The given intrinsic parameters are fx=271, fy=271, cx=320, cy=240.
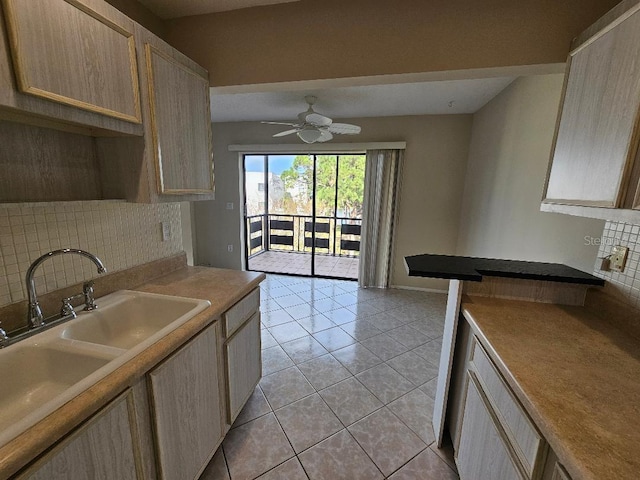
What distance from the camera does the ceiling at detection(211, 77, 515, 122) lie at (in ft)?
8.73

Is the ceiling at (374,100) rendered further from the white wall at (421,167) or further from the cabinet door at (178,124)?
the cabinet door at (178,124)

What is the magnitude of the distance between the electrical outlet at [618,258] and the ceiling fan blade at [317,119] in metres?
2.32

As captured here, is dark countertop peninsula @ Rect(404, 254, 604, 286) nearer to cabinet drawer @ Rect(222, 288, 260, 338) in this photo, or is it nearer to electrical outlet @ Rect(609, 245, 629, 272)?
electrical outlet @ Rect(609, 245, 629, 272)

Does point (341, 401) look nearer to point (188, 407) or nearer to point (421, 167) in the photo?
point (188, 407)

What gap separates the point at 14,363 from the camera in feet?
3.08

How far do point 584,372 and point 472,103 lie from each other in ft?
10.3

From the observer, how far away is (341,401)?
→ 1.93m

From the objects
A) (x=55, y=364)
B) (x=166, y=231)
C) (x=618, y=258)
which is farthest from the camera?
(x=166, y=231)

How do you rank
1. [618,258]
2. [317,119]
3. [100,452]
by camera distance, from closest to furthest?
[100,452]
[618,258]
[317,119]

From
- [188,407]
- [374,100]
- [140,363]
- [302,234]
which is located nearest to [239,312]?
[188,407]

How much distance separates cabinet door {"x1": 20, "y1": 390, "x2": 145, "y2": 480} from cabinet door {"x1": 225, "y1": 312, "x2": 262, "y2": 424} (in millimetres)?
588

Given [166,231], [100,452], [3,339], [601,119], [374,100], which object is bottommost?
[100,452]

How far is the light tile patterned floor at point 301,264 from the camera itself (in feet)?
16.4

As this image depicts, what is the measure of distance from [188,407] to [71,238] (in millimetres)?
974
